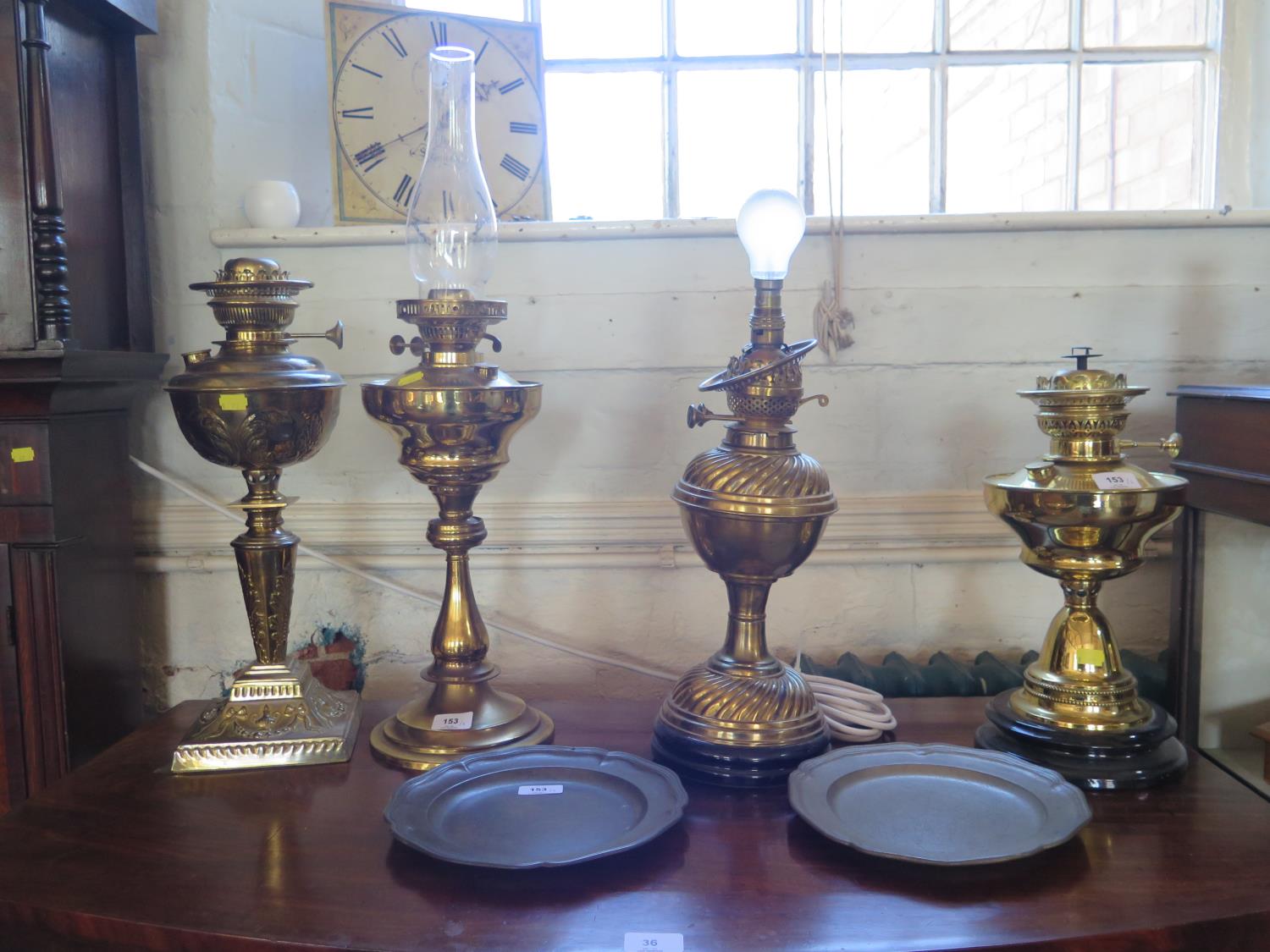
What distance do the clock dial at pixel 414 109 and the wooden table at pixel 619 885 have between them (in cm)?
89

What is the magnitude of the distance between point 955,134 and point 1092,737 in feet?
3.37

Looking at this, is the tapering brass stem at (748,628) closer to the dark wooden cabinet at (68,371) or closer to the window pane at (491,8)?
the dark wooden cabinet at (68,371)

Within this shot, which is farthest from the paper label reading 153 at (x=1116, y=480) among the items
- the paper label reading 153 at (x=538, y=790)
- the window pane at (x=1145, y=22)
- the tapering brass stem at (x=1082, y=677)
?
the window pane at (x=1145, y=22)

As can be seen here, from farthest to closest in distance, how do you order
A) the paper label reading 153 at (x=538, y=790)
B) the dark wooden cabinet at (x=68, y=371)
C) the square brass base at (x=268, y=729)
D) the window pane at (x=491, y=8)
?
1. the window pane at (x=491, y=8)
2. the dark wooden cabinet at (x=68, y=371)
3. the square brass base at (x=268, y=729)
4. the paper label reading 153 at (x=538, y=790)

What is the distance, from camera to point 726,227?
135 cm

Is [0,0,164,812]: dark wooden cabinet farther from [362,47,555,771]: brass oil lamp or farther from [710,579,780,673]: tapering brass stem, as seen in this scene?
[710,579,780,673]: tapering brass stem

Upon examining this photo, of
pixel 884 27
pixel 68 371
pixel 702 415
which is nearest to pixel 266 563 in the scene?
pixel 68 371

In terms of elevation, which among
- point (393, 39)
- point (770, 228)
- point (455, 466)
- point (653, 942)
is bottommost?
point (653, 942)

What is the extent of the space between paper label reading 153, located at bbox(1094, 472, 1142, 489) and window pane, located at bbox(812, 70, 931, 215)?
736 mm

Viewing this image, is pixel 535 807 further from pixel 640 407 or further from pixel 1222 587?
pixel 1222 587

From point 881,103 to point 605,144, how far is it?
1.51 feet

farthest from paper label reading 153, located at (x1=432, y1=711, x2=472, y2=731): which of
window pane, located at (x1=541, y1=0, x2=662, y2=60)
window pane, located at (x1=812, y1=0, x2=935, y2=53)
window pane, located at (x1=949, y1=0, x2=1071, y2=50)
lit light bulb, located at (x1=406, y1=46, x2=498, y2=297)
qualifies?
window pane, located at (x1=949, y1=0, x2=1071, y2=50)

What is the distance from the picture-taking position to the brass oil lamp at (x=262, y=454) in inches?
39.2

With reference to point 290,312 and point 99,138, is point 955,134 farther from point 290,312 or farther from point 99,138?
point 99,138
